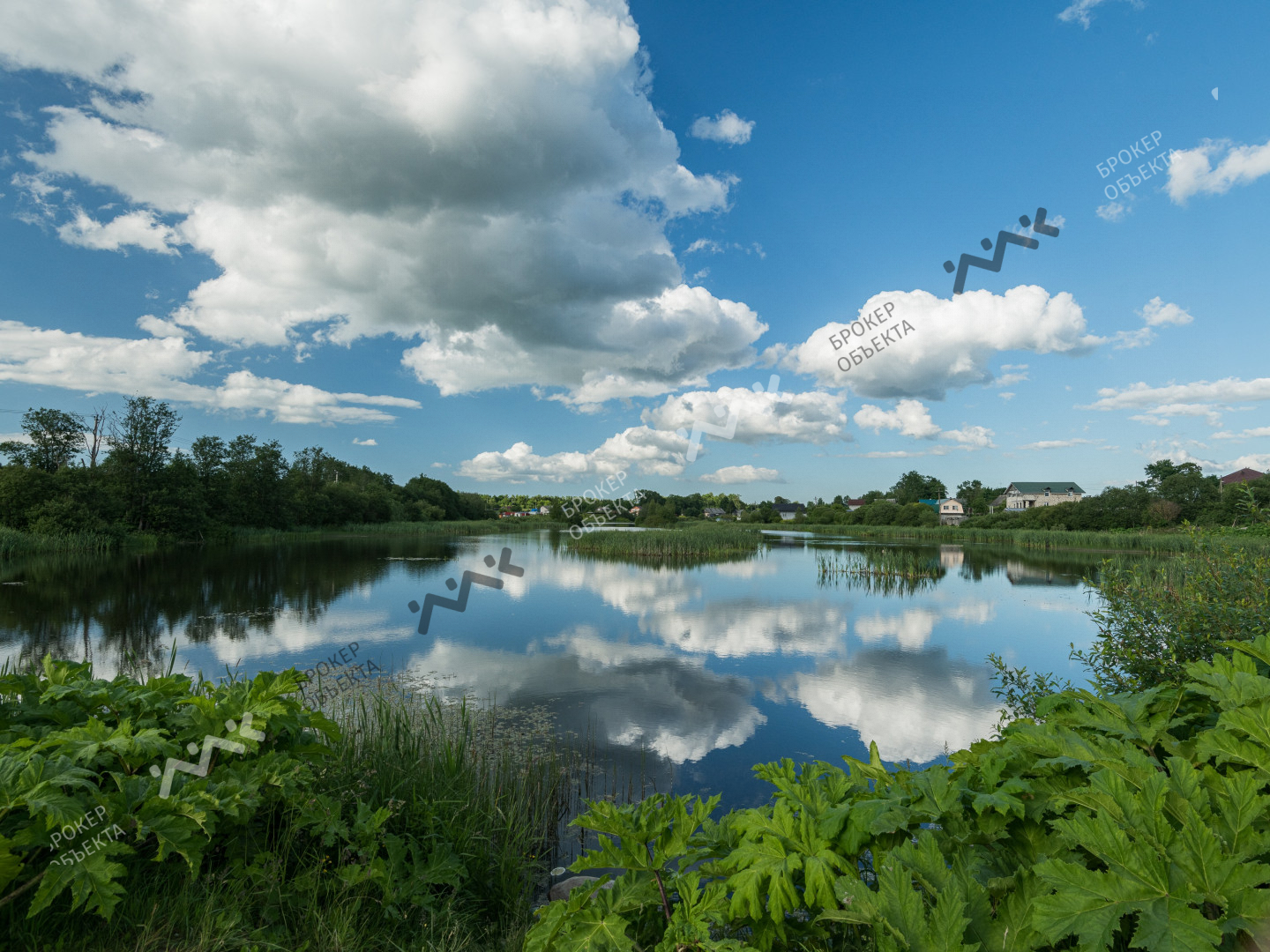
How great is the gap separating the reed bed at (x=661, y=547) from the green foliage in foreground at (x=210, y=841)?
85.7ft

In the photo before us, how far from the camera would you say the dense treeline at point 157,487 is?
98.9 feet

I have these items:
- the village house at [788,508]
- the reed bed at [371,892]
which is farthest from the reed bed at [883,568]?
the village house at [788,508]

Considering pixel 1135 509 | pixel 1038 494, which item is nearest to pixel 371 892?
pixel 1135 509

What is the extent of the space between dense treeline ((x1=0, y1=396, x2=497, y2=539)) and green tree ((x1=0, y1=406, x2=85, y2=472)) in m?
0.05

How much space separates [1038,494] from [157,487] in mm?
107367

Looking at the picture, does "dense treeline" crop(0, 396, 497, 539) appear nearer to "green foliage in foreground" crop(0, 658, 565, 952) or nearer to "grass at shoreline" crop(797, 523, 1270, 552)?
"green foliage in foreground" crop(0, 658, 565, 952)

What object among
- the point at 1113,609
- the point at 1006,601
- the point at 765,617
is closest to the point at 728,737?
the point at 1113,609

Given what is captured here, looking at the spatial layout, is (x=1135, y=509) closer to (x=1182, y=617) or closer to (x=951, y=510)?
(x=951, y=510)

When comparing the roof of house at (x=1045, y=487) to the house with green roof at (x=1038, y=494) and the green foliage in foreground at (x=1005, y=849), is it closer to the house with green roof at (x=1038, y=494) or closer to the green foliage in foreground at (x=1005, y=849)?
the house with green roof at (x=1038, y=494)

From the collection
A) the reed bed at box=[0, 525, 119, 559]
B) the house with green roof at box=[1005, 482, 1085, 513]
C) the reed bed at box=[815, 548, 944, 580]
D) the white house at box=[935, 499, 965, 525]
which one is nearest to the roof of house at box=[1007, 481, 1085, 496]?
the house with green roof at box=[1005, 482, 1085, 513]

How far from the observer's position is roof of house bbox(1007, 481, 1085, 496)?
88.2m

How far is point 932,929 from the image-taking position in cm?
118

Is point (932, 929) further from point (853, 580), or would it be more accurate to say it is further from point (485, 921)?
point (853, 580)

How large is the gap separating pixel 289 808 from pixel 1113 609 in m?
6.12
